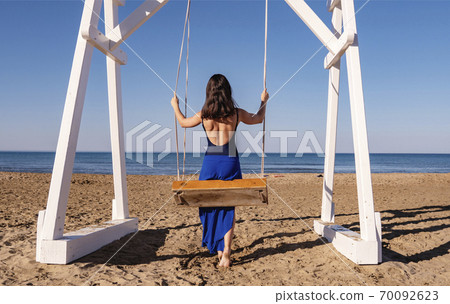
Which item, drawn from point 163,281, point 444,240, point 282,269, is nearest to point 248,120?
point 282,269

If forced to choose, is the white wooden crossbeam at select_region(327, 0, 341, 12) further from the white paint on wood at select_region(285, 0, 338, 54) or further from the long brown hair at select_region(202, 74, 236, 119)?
the long brown hair at select_region(202, 74, 236, 119)

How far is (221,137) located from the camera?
311cm

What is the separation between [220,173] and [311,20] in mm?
1778

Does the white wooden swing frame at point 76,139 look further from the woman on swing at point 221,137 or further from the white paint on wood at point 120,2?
the woman on swing at point 221,137

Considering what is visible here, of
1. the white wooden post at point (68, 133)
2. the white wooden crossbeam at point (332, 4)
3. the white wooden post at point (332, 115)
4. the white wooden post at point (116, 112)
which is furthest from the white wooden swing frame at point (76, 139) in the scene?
the white wooden crossbeam at point (332, 4)

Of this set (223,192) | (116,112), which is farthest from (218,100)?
(116,112)

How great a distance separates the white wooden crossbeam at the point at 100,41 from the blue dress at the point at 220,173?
4.55ft

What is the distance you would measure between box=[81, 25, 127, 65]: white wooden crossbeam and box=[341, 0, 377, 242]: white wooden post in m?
2.31

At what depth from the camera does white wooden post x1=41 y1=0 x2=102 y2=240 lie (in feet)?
9.23

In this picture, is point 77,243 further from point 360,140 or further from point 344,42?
point 344,42

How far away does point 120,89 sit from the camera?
12.7 ft

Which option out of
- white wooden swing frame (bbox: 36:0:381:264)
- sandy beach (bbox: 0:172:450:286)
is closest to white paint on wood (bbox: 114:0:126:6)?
white wooden swing frame (bbox: 36:0:381:264)
